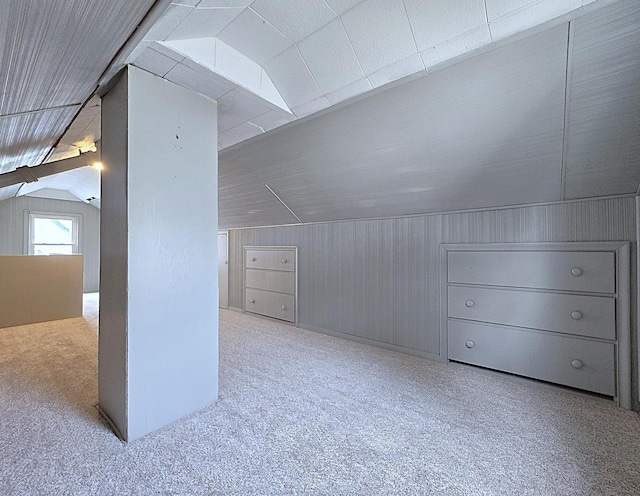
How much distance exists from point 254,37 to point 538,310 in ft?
8.01

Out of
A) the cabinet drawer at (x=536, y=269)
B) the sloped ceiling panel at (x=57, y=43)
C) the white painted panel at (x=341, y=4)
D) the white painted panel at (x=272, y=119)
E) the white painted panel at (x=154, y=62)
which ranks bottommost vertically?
the cabinet drawer at (x=536, y=269)

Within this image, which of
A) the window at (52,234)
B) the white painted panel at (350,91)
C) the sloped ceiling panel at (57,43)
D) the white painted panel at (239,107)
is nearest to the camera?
the sloped ceiling panel at (57,43)

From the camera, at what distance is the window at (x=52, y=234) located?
234 inches

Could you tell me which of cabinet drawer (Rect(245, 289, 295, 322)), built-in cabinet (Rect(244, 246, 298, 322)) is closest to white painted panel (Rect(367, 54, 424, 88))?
built-in cabinet (Rect(244, 246, 298, 322))

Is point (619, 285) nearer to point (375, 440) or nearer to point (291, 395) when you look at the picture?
point (375, 440)

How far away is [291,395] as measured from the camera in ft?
6.37

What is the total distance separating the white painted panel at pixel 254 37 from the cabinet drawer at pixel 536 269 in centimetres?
194

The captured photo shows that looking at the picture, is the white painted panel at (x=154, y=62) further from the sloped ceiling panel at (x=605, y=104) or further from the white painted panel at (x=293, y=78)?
the sloped ceiling panel at (x=605, y=104)

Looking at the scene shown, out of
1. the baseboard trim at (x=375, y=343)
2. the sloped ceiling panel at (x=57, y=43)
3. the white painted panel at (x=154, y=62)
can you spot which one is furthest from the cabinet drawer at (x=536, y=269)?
the sloped ceiling panel at (x=57, y=43)

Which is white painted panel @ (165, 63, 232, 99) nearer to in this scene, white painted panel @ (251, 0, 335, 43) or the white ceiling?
the white ceiling

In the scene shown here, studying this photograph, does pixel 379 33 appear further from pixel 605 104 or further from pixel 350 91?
pixel 605 104

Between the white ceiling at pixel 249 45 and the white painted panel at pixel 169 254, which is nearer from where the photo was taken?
the white ceiling at pixel 249 45

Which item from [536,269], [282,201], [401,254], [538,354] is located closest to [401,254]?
[401,254]

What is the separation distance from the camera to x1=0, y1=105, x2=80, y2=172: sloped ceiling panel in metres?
1.81
